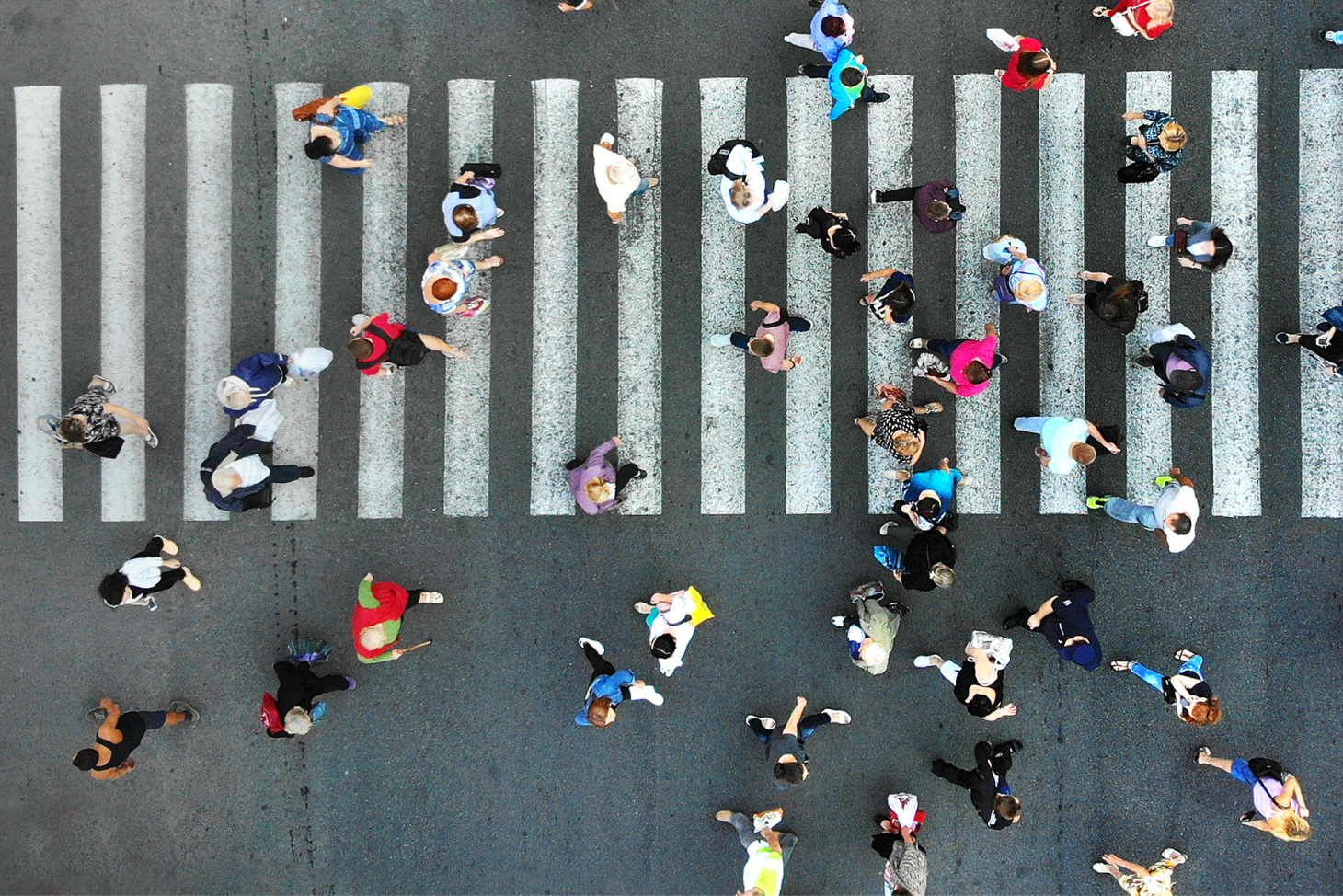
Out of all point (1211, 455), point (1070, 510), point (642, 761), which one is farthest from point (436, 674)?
point (1211, 455)

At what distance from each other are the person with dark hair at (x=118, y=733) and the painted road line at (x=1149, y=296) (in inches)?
387

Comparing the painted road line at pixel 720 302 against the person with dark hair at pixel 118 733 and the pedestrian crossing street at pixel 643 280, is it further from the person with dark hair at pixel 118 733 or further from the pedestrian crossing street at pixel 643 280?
the person with dark hair at pixel 118 733

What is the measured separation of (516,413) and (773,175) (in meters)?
3.51

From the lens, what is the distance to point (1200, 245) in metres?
6.66

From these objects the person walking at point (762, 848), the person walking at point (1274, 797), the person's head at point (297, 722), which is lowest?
the person walking at point (762, 848)

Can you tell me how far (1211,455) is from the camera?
→ 7422 mm

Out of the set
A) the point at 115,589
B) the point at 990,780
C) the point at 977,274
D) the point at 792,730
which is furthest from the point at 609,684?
the point at 977,274

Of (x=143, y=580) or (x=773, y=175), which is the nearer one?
(x=143, y=580)

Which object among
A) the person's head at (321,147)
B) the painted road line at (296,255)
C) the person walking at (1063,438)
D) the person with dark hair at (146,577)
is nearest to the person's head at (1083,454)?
the person walking at (1063,438)

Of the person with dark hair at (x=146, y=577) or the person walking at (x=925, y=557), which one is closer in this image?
the person with dark hair at (x=146, y=577)

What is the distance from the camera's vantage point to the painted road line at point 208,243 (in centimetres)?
727

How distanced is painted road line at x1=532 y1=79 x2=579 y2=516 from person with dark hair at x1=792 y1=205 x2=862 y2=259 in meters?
2.35

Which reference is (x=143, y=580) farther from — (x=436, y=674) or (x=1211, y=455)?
(x=1211, y=455)

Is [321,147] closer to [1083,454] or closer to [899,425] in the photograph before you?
[899,425]
